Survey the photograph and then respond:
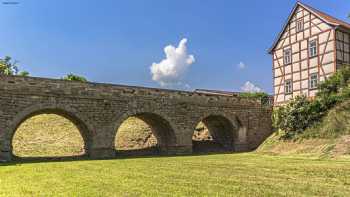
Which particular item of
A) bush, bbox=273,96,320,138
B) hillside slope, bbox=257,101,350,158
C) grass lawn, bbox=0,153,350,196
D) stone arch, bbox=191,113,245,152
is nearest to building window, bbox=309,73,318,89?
bush, bbox=273,96,320,138

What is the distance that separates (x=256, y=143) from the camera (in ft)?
82.2

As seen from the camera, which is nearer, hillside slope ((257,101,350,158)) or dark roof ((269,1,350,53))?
hillside slope ((257,101,350,158))

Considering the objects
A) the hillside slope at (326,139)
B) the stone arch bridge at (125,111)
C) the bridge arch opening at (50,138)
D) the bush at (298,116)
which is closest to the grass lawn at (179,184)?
the stone arch bridge at (125,111)

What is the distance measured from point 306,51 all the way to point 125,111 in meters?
13.3

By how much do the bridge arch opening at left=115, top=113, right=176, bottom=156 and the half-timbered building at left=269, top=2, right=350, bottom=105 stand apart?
9.83 meters

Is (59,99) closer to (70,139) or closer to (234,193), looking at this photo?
(70,139)

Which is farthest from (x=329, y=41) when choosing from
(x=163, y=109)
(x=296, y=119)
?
(x=163, y=109)

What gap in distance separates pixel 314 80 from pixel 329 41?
255cm

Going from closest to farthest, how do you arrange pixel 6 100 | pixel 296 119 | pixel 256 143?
1. pixel 6 100
2. pixel 296 119
3. pixel 256 143

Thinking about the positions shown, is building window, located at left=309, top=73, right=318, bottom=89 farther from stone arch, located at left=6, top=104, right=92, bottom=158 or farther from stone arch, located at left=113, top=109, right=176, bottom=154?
stone arch, located at left=6, top=104, right=92, bottom=158

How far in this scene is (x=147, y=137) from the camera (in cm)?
2391

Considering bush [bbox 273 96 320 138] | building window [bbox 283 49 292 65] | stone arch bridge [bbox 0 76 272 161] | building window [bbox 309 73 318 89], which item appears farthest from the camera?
building window [bbox 283 49 292 65]

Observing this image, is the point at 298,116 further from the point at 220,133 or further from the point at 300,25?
the point at 300,25

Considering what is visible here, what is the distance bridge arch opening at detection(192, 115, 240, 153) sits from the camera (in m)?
24.0
